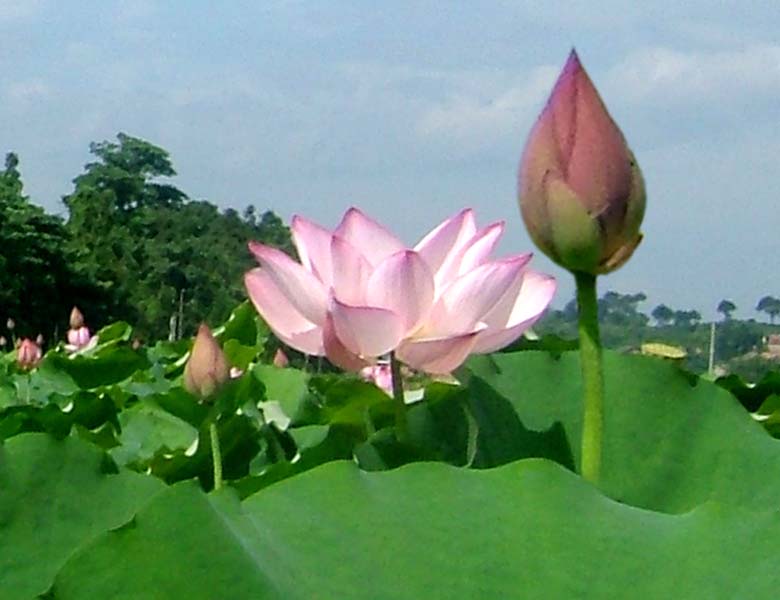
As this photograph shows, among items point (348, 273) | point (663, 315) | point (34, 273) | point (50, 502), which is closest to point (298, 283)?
point (348, 273)

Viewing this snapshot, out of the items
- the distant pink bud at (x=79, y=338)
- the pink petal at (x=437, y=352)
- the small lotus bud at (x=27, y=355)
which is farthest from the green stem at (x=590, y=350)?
the distant pink bud at (x=79, y=338)

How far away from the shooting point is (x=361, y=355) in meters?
0.76

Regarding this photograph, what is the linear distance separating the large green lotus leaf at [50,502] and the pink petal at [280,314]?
13 centimetres

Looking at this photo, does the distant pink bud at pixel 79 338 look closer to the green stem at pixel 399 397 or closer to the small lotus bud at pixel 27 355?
the small lotus bud at pixel 27 355

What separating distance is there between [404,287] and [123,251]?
35.6 meters

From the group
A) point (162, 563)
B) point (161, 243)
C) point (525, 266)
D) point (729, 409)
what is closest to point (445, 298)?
point (525, 266)

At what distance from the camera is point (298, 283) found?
76 centimetres

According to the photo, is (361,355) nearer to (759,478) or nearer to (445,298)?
(445,298)

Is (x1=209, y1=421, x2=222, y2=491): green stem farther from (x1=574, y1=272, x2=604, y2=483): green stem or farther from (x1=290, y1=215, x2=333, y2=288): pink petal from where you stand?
(x1=574, y1=272, x2=604, y2=483): green stem

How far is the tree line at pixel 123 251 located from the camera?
92.6 ft

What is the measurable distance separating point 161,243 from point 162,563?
4023 cm

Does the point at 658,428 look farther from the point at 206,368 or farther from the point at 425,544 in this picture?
the point at 206,368

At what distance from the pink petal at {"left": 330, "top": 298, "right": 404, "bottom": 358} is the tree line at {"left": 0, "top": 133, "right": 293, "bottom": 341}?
679 inches

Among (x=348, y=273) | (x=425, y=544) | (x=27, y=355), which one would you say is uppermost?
(x=348, y=273)
